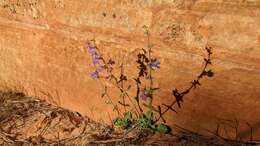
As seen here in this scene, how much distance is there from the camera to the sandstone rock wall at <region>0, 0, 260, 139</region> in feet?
7.09

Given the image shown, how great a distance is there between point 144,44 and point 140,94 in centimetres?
38

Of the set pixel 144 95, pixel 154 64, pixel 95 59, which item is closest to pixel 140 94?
pixel 144 95

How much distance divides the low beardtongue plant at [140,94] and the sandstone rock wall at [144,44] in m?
0.05

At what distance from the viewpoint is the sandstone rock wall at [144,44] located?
7.09ft

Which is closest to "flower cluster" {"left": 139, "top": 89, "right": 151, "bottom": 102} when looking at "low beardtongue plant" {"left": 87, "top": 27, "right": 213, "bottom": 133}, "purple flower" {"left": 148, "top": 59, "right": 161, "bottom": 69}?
"low beardtongue plant" {"left": 87, "top": 27, "right": 213, "bottom": 133}

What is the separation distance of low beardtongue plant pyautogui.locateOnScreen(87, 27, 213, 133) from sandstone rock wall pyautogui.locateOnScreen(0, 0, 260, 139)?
54 millimetres

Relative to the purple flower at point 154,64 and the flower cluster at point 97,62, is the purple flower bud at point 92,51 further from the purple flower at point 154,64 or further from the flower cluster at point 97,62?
the purple flower at point 154,64

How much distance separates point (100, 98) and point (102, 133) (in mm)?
269

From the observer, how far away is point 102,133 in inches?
112

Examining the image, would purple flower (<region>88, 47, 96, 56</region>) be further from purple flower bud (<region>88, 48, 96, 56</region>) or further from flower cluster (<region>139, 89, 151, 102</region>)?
flower cluster (<region>139, 89, 151, 102</region>)

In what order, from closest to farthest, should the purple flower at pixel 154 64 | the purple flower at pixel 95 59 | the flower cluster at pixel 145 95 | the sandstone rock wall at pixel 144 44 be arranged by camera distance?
the sandstone rock wall at pixel 144 44, the purple flower at pixel 154 64, the flower cluster at pixel 145 95, the purple flower at pixel 95 59

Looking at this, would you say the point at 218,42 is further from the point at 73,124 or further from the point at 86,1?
the point at 73,124

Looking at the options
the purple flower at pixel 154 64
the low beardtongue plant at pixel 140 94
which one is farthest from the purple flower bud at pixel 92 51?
the purple flower at pixel 154 64

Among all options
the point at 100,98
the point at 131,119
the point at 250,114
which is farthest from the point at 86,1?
the point at 250,114
